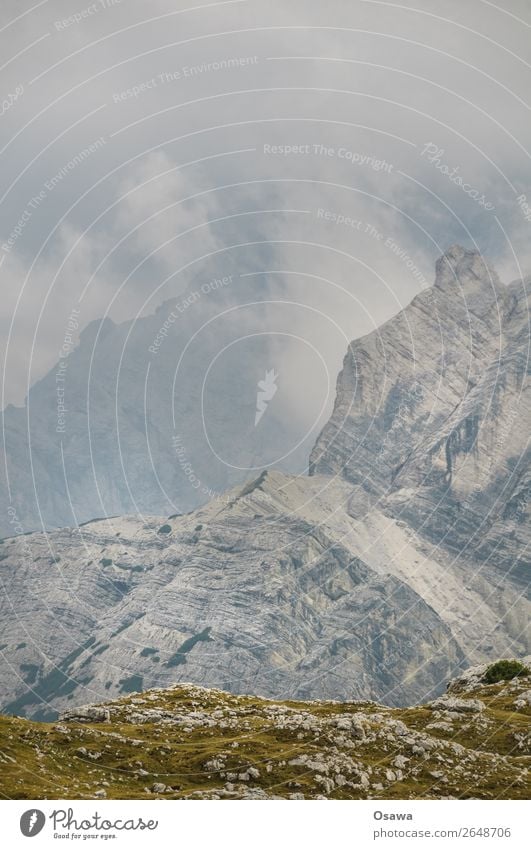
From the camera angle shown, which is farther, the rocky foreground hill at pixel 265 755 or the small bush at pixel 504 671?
the small bush at pixel 504 671

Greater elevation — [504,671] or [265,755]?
[265,755]

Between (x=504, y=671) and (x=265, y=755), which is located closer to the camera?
(x=265, y=755)

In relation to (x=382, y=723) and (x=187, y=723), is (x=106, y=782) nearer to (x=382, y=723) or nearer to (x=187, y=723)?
(x=187, y=723)
